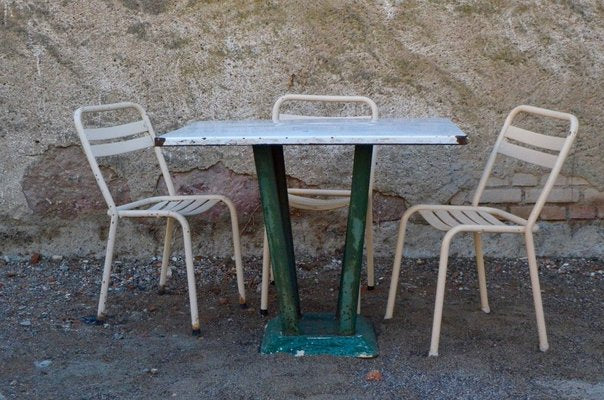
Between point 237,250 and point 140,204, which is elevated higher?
point 140,204

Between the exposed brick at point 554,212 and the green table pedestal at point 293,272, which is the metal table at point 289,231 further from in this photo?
the exposed brick at point 554,212

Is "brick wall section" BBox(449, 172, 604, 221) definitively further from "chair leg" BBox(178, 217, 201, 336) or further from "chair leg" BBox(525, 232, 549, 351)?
"chair leg" BBox(178, 217, 201, 336)

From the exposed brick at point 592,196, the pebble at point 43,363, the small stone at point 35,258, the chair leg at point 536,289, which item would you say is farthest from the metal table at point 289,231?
the small stone at point 35,258

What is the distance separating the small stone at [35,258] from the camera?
178 inches

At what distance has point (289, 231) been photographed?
337cm

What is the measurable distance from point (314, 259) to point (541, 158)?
4.91 ft

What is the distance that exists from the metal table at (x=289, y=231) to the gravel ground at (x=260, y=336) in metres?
0.07

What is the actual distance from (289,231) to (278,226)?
10.1 inches

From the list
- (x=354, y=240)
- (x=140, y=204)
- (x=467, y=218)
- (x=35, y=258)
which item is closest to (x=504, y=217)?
(x=467, y=218)

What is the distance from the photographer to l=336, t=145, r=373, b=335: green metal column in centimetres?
303

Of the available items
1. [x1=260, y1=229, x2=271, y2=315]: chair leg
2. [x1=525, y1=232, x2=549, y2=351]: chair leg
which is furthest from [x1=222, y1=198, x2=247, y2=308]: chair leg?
[x1=525, y1=232, x2=549, y2=351]: chair leg

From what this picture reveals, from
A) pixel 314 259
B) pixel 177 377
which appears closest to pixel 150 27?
pixel 314 259

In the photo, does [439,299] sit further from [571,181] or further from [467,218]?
[571,181]

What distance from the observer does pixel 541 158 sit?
334 centimetres
